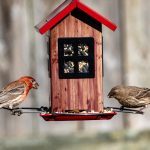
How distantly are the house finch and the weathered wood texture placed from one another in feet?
1.23

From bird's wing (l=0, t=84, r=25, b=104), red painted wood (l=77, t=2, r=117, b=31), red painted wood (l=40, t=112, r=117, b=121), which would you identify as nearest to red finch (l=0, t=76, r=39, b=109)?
bird's wing (l=0, t=84, r=25, b=104)

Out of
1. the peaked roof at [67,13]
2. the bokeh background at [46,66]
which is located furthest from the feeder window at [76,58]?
the bokeh background at [46,66]

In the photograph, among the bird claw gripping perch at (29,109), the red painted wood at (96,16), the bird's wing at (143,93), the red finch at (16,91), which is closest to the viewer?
the red painted wood at (96,16)

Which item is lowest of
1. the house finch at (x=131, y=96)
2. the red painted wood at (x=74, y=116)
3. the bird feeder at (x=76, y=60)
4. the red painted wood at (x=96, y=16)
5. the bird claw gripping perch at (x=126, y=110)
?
the red painted wood at (x=74, y=116)

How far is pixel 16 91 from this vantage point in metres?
12.1

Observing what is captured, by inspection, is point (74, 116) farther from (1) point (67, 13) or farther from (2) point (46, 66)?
(2) point (46, 66)

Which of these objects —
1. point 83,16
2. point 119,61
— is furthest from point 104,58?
point 83,16

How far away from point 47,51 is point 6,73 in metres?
0.71

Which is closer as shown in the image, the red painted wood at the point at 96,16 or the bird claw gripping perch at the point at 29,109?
the red painted wood at the point at 96,16

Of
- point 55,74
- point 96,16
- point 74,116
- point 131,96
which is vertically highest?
point 96,16

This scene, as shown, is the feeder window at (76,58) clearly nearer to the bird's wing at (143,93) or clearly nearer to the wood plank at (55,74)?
the wood plank at (55,74)

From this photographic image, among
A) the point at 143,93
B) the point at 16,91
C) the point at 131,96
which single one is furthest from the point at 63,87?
the point at 143,93

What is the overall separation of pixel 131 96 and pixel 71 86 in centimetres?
59

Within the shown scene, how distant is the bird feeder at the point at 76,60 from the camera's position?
11789 mm
